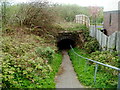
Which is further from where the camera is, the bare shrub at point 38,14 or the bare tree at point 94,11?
the bare tree at point 94,11

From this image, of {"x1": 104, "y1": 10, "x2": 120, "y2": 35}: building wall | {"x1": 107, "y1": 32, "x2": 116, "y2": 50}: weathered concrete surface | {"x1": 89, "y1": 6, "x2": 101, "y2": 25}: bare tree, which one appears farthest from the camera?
{"x1": 89, "y1": 6, "x2": 101, "y2": 25}: bare tree

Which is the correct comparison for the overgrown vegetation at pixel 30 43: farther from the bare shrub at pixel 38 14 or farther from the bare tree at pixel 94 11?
the bare tree at pixel 94 11

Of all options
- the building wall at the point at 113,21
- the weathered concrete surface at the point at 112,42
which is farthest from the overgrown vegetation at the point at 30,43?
the weathered concrete surface at the point at 112,42

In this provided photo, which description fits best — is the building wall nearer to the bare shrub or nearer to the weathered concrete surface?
the weathered concrete surface

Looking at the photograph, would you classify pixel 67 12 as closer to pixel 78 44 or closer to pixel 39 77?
pixel 78 44

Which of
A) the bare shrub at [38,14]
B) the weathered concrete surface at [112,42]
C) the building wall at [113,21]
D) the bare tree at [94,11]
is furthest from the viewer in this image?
the bare tree at [94,11]

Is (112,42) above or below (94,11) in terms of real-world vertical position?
below

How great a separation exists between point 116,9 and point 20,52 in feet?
33.7

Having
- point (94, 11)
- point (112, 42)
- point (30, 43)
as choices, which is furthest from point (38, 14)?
point (94, 11)

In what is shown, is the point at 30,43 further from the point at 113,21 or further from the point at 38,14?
the point at 113,21

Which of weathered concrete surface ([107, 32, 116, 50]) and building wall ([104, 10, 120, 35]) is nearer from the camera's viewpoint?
weathered concrete surface ([107, 32, 116, 50])

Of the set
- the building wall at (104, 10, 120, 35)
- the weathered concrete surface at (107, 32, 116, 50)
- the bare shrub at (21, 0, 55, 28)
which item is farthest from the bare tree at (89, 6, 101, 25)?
the weathered concrete surface at (107, 32, 116, 50)

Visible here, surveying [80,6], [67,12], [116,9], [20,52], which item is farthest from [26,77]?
[80,6]

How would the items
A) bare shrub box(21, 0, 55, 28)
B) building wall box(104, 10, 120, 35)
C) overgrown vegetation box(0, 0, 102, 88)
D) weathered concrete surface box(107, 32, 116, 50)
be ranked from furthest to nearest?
building wall box(104, 10, 120, 35) < bare shrub box(21, 0, 55, 28) < weathered concrete surface box(107, 32, 116, 50) < overgrown vegetation box(0, 0, 102, 88)
